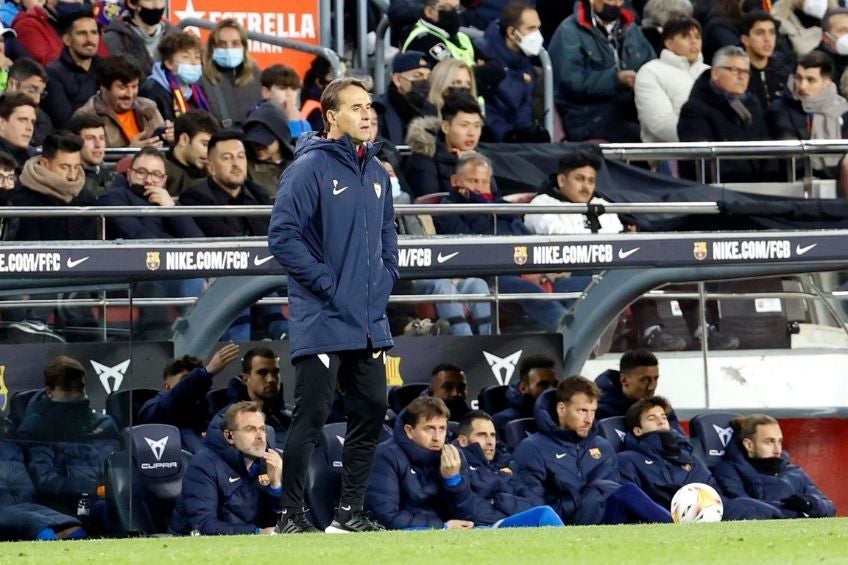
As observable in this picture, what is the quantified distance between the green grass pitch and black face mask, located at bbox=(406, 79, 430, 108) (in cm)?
590

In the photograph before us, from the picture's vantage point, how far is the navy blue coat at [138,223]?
1073 centimetres

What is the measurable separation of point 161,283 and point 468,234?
178 centimetres

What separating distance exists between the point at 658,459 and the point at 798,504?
856 mm

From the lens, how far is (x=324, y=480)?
1067 cm

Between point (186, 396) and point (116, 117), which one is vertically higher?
point (116, 117)

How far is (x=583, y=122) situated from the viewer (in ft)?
49.7

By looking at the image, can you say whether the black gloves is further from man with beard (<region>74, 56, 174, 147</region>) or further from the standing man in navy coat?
man with beard (<region>74, 56, 174, 147</region>)

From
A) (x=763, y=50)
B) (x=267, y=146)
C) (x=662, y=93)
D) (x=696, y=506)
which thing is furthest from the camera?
(x=763, y=50)

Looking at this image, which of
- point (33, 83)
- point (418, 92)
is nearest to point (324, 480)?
point (33, 83)

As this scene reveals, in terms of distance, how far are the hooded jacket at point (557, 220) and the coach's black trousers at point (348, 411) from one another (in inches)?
149

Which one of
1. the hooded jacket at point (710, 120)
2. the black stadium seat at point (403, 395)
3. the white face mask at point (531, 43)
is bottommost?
the black stadium seat at point (403, 395)

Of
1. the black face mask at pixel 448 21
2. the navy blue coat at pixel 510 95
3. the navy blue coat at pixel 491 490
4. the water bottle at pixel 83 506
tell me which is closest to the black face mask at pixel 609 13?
the navy blue coat at pixel 510 95

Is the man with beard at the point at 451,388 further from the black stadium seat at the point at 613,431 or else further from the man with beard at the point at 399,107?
the man with beard at the point at 399,107

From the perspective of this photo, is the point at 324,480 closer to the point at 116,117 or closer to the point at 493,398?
the point at 493,398
